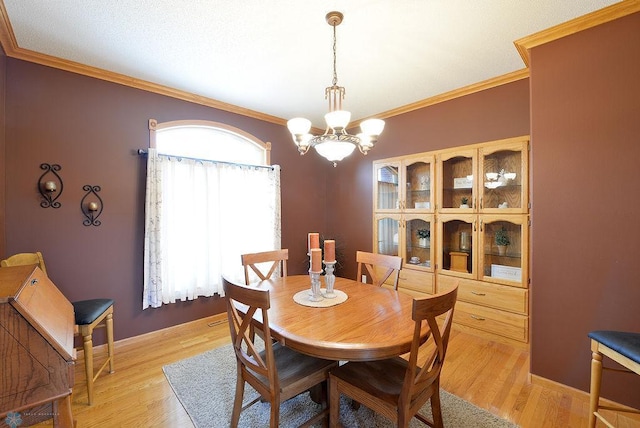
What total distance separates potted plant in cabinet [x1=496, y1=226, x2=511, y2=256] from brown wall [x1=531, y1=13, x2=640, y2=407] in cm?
68

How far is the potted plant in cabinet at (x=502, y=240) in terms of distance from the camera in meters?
2.73

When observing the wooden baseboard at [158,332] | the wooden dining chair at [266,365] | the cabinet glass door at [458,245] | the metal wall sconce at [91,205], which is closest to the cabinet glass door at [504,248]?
the cabinet glass door at [458,245]

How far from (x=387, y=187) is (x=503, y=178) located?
1.29 m

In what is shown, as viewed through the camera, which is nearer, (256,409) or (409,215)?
(256,409)

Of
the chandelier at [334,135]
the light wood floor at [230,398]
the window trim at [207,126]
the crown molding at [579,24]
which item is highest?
the crown molding at [579,24]

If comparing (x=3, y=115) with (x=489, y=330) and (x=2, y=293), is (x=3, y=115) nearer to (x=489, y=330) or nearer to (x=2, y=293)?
(x=2, y=293)

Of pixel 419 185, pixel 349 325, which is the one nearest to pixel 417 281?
pixel 419 185

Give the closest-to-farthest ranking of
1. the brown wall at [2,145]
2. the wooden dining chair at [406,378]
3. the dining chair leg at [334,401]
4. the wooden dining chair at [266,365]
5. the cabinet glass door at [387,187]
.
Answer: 1. the wooden dining chair at [406,378]
2. the wooden dining chair at [266,365]
3. the dining chair leg at [334,401]
4. the brown wall at [2,145]
5. the cabinet glass door at [387,187]

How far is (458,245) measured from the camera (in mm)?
3061

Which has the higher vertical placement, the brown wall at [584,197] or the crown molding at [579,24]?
the crown molding at [579,24]

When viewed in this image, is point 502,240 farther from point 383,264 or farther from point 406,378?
point 406,378

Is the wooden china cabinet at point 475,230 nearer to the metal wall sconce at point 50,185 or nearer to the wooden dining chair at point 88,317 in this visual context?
the wooden dining chair at point 88,317

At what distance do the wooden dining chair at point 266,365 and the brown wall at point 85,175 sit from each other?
175 cm

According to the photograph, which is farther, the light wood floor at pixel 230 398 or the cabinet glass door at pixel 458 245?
the cabinet glass door at pixel 458 245
